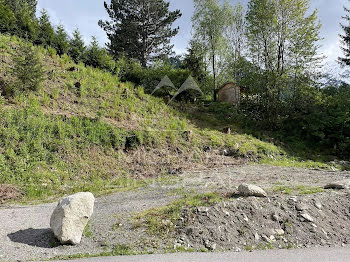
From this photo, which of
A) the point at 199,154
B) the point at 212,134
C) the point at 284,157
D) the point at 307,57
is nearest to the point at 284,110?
the point at 307,57

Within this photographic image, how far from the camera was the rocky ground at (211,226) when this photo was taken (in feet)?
10.9

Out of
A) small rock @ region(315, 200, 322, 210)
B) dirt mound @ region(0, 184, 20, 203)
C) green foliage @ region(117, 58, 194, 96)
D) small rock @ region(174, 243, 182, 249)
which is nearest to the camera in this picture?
small rock @ region(174, 243, 182, 249)

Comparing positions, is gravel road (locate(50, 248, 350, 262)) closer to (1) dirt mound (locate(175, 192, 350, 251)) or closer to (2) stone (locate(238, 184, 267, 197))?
(1) dirt mound (locate(175, 192, 350, 251))

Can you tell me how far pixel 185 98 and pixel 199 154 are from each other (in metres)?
6.60

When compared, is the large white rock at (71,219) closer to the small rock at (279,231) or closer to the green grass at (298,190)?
the small rock at (279,231)

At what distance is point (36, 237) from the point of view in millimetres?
3482

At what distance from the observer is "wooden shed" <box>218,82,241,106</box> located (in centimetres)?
1747

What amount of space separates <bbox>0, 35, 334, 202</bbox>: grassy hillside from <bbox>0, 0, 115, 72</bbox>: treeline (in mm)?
904

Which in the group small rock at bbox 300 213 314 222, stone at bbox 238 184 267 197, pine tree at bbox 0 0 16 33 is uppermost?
pine tree at bbox 0 0 16 33

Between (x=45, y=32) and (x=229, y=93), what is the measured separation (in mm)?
12674

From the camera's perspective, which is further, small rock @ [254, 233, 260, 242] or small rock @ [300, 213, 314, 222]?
small rock @ [300, 213, 314, 222]

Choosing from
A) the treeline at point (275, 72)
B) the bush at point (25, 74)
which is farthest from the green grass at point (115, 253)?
the treeline at point (275, 72)

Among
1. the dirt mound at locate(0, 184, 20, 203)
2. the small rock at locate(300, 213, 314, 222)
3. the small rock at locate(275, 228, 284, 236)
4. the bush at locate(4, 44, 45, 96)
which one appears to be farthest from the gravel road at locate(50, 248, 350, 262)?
the bush at locate(4, 44, 45, 96)

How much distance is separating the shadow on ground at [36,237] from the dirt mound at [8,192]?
6.12ft
